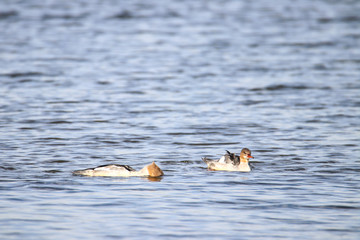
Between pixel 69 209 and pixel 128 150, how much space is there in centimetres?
554

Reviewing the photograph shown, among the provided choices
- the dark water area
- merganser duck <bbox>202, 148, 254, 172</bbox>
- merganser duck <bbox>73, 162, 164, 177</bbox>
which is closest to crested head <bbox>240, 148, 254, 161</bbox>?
merganser duck <bbox>202, 148, 254, 172</bbox>

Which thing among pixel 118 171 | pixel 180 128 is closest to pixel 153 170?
pixel 118 171

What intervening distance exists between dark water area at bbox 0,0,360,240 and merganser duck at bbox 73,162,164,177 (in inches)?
7.4

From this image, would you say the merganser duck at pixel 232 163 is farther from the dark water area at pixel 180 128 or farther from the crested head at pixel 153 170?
the crested head at pixel 153 170

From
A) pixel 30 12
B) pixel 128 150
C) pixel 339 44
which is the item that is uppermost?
pixel 30 12

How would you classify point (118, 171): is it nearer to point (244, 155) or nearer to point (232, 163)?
point (232, 163)

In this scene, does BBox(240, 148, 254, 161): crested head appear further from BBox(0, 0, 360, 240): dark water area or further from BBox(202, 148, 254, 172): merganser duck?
BBox(0, 0, 360, 240): dark water area

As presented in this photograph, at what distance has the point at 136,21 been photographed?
51.2 m

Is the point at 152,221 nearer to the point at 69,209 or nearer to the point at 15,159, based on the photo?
the point at 69,209

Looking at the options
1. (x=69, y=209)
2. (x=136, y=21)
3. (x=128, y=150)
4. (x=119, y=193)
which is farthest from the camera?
(x=136, y=21)

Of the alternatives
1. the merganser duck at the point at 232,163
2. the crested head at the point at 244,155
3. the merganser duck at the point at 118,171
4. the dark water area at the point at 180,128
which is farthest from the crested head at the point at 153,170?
the crested head at the point at 244,155

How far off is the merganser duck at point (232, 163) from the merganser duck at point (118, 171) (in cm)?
145

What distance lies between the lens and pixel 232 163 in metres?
15.8

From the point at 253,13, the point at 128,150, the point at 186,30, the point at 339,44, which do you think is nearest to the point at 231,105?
the point at 128,150
